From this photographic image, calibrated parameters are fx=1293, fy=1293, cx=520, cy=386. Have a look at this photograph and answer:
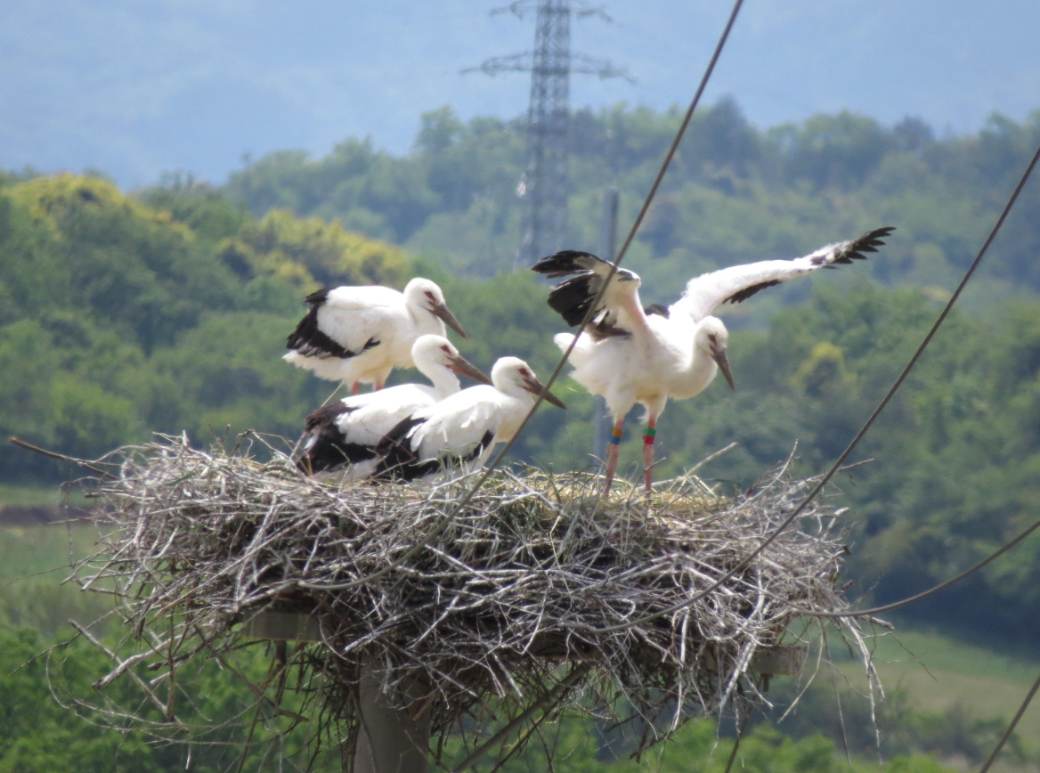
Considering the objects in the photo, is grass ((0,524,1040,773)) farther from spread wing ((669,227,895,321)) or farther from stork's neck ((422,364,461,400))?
stork's neck ((422,364,461,400))

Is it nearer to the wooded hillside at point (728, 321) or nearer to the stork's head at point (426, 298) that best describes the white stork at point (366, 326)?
the stork's head at point (426, 298)

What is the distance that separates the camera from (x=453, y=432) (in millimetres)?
5445

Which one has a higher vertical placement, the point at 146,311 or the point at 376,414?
the point at 376,414

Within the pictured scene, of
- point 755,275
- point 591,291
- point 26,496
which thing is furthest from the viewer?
point 26,496

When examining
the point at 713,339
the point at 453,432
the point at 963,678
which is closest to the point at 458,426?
the point at 453,432

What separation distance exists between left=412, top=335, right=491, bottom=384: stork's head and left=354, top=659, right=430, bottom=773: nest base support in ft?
6.22

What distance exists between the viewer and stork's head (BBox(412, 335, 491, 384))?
6.16 metres

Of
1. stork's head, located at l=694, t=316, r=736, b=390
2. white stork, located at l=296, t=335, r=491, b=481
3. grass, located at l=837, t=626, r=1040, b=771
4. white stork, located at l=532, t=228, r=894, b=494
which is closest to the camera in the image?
white stork, located at l=296, t=335, r=491, b=481

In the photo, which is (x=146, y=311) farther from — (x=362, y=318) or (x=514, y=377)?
(x=514, y=377)

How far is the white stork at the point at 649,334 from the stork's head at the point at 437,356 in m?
0.47

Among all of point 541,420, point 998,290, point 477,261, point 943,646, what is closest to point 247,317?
point 541,420

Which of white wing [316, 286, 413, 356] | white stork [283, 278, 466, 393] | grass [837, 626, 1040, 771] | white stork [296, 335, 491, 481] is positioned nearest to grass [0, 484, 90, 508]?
grass [837, 626, 1040, 771]

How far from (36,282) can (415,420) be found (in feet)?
97.4

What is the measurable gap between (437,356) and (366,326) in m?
0.81
